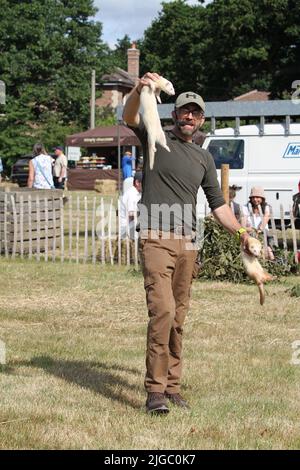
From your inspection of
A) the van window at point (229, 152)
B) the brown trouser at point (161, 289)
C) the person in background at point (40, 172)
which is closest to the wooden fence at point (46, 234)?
the person in background at point (40, 172)

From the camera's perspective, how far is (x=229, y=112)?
18.7 m

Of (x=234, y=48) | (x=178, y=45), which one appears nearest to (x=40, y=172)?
(x=234, y=48)

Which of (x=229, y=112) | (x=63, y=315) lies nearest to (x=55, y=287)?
(x=63, y=315)

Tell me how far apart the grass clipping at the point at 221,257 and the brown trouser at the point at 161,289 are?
6.27 metres

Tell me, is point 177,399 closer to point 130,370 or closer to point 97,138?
point 130,370

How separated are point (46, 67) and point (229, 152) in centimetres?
3408

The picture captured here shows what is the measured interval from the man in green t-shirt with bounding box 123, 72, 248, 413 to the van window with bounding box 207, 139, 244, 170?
39.7ft

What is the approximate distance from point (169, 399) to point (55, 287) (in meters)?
5.59

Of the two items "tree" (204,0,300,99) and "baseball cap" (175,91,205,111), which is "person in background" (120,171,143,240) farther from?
"tree" (204,0,300,99)

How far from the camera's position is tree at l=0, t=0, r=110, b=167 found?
159ft

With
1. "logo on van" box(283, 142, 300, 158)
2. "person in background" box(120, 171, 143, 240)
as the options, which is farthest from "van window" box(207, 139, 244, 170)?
"person in background" box(120, 171, 143, 240)

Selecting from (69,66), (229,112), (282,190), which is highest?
(69,66)

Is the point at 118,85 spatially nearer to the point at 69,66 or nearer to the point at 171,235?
the point at 69,66

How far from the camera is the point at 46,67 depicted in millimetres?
50031
